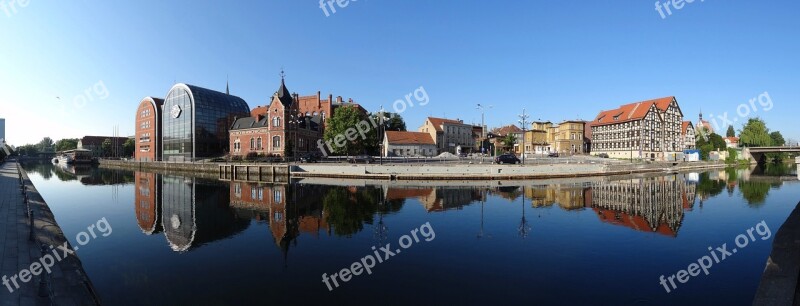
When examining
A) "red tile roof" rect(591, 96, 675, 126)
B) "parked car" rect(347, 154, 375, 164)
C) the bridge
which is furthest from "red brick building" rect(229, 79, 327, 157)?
the bridge

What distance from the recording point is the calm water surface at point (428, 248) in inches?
396

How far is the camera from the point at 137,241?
53.0 feet

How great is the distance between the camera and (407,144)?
254 feet

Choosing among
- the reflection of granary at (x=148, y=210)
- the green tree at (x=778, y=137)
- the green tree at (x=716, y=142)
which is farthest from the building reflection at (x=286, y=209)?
the green tree at (x=778, y=137)

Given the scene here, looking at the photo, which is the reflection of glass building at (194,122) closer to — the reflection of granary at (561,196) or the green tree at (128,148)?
the green tree at (128,148)

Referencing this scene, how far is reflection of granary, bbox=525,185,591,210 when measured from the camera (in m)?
26.4

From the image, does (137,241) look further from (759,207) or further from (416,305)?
(759,207)

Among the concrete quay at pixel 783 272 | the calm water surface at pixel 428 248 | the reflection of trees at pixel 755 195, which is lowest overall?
the reflection of trees at pixel 755 195

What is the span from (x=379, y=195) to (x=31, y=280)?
2417cm

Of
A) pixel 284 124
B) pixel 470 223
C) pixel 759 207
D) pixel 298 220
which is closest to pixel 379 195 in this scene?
pixel 298 220

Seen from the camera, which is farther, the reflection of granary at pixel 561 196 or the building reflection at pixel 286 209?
the reflection of granary at pixel 561 196

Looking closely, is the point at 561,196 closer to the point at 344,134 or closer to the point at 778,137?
the point at 344,134

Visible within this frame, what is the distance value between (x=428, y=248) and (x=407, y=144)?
63.0 metres

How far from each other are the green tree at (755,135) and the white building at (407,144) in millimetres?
84778
